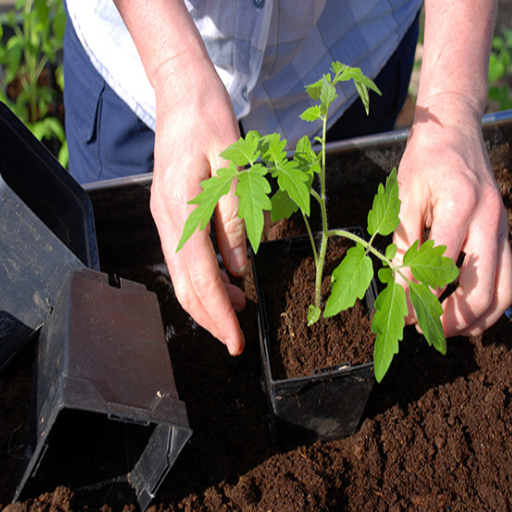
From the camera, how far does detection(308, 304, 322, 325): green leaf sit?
1.21 metres

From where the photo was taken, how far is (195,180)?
1.10 m

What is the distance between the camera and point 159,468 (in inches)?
45.8

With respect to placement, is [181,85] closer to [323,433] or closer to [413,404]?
[323,433]

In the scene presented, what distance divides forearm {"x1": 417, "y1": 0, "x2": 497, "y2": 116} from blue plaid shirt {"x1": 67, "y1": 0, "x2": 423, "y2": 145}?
1.22ft

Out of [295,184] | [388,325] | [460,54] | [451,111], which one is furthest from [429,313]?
[460,54]

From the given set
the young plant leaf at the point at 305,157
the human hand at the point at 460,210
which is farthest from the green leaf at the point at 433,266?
the young plant leaf at the point at 305,157

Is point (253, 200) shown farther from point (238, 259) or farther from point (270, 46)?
point (270, 46)

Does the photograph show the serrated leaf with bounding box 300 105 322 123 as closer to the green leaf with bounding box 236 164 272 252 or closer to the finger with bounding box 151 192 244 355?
the green leaf with bounding box 236 164 272 252

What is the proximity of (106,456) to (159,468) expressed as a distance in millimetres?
211

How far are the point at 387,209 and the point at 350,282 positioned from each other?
17cm

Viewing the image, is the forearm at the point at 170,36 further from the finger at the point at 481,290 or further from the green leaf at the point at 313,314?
the finger at the point at 481,290

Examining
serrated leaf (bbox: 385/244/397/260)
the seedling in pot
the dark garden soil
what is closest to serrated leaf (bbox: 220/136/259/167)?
the seedling in pot

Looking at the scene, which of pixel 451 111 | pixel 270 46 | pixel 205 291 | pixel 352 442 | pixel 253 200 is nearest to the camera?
pixel 253 200

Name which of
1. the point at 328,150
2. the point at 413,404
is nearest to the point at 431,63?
the point at 328,150
